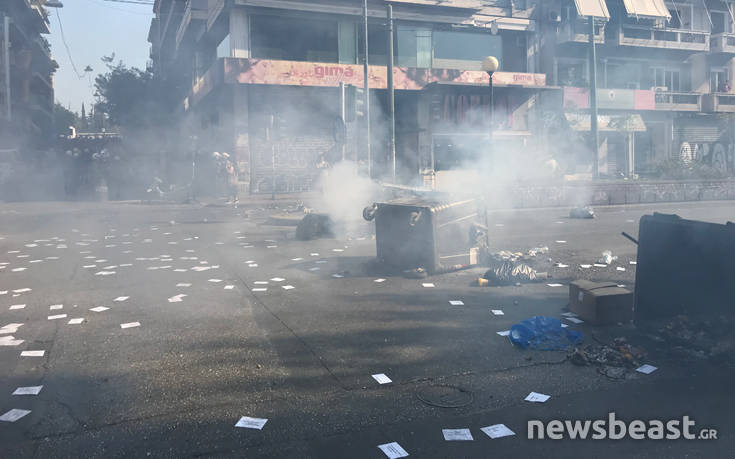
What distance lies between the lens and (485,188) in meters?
18.3

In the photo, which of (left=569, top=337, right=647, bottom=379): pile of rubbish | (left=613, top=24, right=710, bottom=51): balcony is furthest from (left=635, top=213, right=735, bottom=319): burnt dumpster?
(left=613, top=24, right=710, bottom=51): balcony

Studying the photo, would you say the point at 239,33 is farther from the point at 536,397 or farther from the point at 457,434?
the point at 457,434

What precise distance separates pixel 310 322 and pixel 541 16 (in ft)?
84.6

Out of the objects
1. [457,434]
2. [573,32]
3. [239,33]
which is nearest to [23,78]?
[239,33]

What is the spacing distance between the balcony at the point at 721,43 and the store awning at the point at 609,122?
21.3 feet

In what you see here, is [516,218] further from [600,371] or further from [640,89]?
[640,89]

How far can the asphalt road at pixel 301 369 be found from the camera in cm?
314

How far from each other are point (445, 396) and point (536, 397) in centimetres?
62

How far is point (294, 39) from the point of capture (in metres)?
23.1

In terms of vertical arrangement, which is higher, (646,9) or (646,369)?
(646,9)

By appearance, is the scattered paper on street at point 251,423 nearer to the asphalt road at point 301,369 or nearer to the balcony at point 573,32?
the asphalt road at point 301,369

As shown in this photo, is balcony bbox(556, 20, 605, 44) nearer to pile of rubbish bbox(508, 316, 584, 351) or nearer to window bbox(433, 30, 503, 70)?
window bbox(433, 30, 503, 70)

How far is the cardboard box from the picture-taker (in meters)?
5.19

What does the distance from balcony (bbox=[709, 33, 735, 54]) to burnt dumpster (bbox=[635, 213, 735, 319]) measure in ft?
103
